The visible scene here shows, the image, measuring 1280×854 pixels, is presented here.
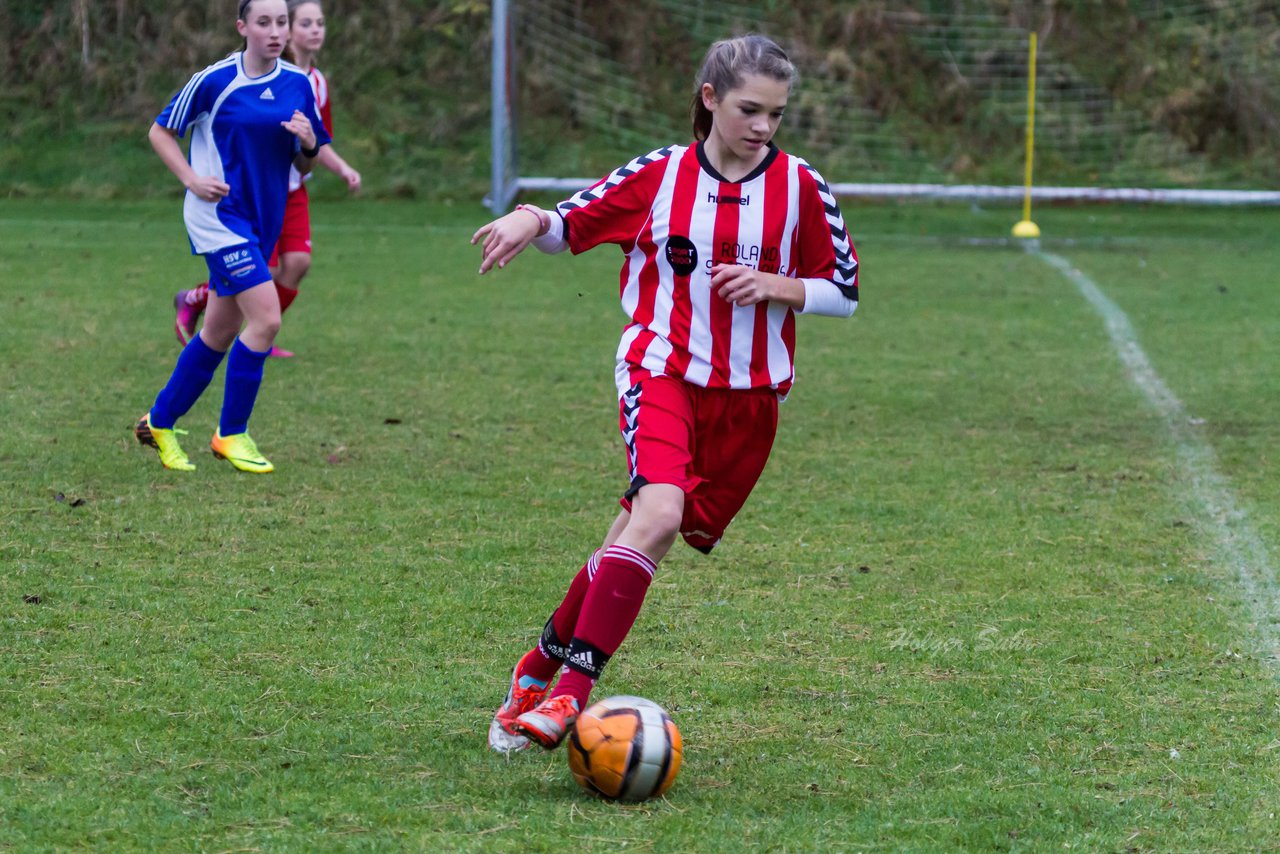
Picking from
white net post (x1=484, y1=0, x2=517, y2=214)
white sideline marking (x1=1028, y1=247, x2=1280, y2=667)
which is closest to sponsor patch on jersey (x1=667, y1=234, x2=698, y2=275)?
white sideline marking (x1=1028, y1=247, x2=1280, y2=667)

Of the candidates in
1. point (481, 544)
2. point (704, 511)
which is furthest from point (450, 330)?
point (704, 511)

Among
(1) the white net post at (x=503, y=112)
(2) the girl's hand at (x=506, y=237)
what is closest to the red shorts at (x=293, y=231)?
(2) the girl's hand at (x=506, y=237)

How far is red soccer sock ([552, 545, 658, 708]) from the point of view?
3516 millimetres

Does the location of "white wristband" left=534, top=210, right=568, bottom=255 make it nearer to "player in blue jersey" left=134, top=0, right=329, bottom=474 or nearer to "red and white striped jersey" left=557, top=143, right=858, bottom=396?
"red and white striped jersey" left=557, top=143, right=858, bottom=396

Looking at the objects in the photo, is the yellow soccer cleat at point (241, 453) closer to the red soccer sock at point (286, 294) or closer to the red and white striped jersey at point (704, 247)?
the red soccer sock at point (286, 294)

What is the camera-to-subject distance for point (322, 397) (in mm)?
8039

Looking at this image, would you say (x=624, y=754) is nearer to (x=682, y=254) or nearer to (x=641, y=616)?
(x=682, y=254)

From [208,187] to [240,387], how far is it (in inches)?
31.6

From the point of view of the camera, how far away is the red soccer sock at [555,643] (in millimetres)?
3725

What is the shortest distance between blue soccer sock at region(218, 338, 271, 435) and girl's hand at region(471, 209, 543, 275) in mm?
3096

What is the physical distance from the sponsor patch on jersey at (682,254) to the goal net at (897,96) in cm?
1424

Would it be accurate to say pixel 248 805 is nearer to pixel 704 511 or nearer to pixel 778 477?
pixel 704 511

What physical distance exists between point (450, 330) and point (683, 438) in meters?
6.71

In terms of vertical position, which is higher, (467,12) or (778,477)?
(467,12)
